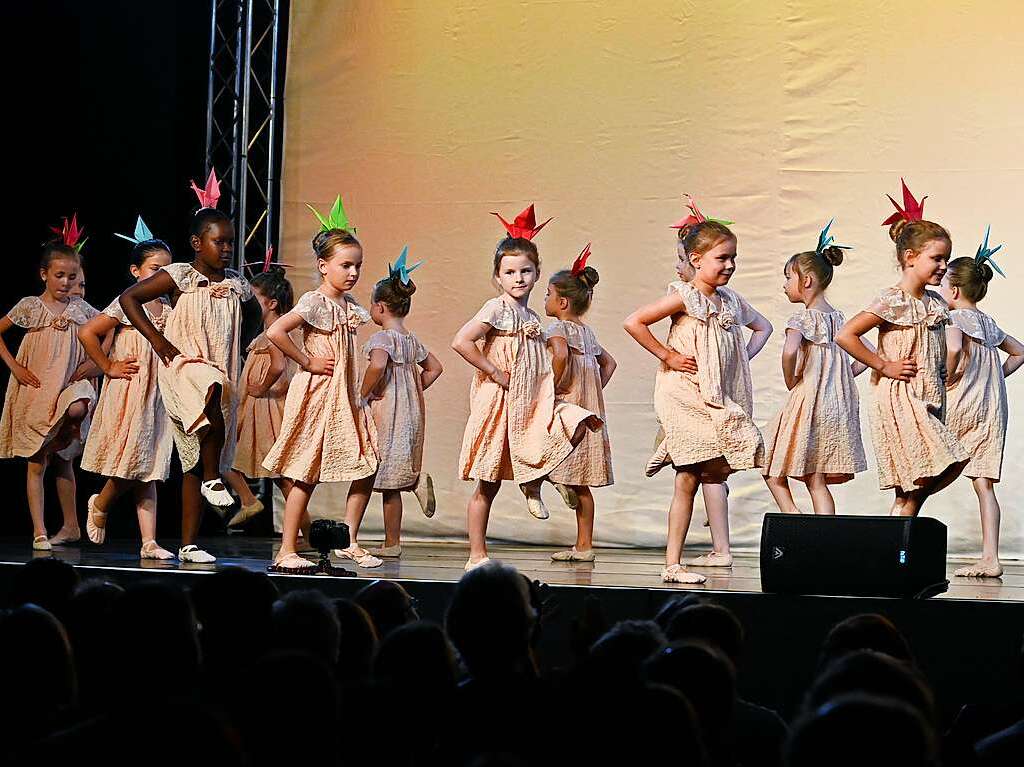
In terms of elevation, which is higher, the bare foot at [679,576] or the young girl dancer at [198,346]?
the young girl dancer at [198,346]

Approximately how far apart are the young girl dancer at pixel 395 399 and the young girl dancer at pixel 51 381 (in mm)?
1509

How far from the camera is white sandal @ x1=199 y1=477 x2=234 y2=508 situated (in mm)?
5590

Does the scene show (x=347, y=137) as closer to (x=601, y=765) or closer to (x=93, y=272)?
(x=93, y=272)

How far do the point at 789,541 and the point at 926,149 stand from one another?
4.40 meters

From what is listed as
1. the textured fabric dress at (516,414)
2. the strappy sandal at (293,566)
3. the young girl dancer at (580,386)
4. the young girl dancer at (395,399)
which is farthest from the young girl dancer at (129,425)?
the young girl dancer at (580,386)

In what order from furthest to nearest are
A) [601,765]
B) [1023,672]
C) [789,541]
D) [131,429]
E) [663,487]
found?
1. [663,487]
2. [131,429]
3. [789,541]
4. [1023,672]
5. [601,765]

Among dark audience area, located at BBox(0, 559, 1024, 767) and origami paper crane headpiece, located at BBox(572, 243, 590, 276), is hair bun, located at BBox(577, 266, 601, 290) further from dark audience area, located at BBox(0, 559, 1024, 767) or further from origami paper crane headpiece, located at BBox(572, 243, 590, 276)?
dark audience area, located at BBox(0, 559, 1024, 767)

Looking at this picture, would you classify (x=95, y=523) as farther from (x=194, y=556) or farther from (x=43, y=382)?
(x=43, y=382)

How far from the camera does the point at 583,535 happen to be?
23.2 feet

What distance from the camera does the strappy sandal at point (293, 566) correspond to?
17.3ft

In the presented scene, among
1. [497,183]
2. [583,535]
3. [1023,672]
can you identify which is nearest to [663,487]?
[583,535]

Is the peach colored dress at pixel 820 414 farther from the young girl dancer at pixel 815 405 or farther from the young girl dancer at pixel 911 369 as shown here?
the young girl dancer at pixel 911 369

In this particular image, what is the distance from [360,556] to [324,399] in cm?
83

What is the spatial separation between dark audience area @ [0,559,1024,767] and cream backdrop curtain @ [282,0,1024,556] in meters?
5.51
